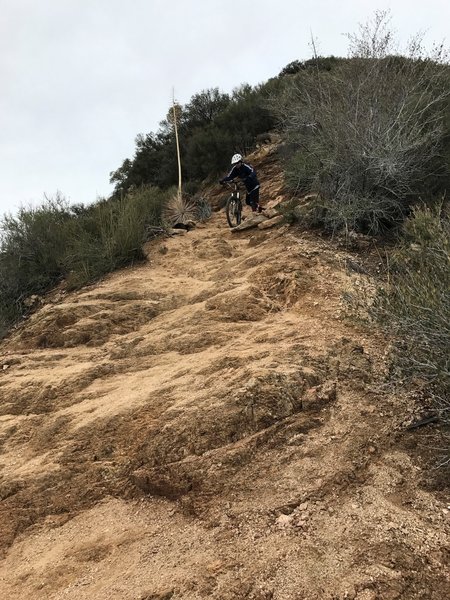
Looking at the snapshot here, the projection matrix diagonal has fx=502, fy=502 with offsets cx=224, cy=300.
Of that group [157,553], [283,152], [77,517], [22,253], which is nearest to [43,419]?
[77,517]

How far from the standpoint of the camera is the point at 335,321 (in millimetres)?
4652

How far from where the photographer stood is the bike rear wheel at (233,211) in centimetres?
900

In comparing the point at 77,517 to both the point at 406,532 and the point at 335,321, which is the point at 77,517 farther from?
the point at 335,321

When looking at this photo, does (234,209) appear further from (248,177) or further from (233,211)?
(248,177)

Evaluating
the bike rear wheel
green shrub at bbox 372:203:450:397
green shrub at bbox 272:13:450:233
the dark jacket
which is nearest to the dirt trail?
green shrub at bbox 372:203:450:397

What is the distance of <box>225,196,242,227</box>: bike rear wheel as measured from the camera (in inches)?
354

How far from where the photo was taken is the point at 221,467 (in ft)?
10.6

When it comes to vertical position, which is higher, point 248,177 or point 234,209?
point 248,177

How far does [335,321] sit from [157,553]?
102 inches

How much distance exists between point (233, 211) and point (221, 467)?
6412 millimetres

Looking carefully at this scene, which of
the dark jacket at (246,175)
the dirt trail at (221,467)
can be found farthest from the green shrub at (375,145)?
the dirt trail at (221,467)

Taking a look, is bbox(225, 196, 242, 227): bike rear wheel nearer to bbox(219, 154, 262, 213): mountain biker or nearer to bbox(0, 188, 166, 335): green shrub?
bbox(219, 154, 262, 213): mountain biker

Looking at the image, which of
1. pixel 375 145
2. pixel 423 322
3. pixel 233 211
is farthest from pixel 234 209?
pixel 423 322

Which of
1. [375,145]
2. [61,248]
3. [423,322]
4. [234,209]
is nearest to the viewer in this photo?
[423,322]
